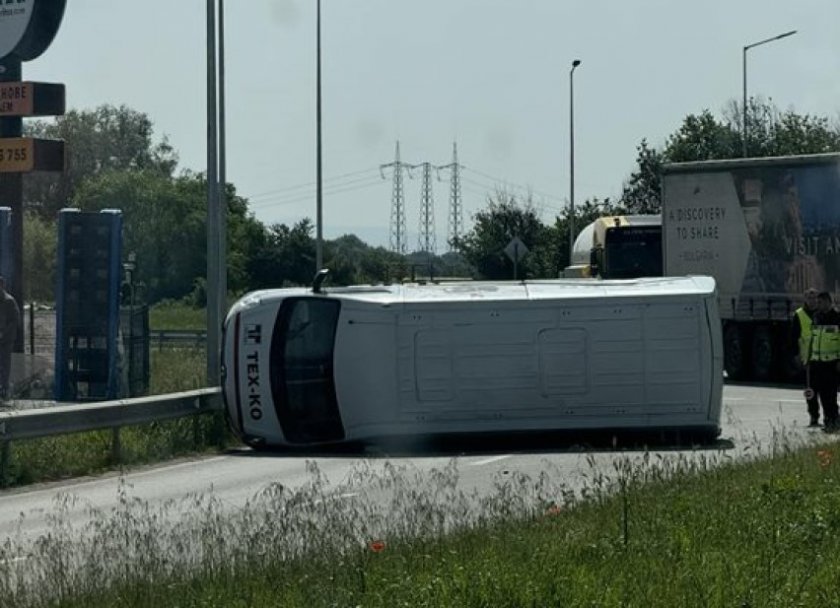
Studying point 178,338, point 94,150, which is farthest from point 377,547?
point 94,150

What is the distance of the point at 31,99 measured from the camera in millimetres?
29734

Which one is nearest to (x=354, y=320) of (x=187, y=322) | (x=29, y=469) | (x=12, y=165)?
(x=29, y=469)

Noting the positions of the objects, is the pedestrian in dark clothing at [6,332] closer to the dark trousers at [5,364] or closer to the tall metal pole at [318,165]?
the dark trousers at [5,364]

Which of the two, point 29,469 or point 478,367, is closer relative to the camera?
point 29,469

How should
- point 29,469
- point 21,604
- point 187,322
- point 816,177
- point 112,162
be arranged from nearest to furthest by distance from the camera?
point 21,604
point 29,469
point 816,177
point 187,322
point 112,162

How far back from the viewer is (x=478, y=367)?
20891 mm

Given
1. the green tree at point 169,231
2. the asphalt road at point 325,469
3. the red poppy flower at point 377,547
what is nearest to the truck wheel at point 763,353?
the asphalt road at point 325,469

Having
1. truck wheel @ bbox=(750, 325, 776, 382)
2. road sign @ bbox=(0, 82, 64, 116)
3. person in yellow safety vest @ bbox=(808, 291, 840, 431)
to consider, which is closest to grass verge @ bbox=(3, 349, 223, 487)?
person in yellow safety vest @ bbox=(808, 291, 840, 431)

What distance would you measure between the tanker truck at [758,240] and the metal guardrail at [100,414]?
14.0 meters

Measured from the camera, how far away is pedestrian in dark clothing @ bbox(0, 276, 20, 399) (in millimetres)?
25781

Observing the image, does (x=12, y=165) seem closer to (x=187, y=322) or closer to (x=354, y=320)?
(x=354, y=320)

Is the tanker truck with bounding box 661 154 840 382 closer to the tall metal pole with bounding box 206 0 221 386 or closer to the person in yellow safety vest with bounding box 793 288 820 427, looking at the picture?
the person in yellow safety vest with bounding box 793 288 820 427

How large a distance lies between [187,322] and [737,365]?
33.1 m

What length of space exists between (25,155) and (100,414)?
11326 mm
